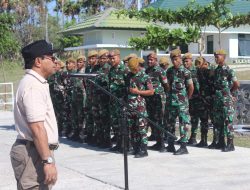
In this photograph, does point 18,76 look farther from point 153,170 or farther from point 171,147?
point 153,170

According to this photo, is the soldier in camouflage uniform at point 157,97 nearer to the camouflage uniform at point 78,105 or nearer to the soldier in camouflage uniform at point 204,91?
the soldier in camouflage uniform at point 204,91

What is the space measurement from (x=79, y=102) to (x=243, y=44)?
31.0m

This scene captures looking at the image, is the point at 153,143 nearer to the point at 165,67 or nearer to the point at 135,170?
the point at 165,67

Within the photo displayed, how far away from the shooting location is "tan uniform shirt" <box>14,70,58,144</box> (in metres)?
4.06

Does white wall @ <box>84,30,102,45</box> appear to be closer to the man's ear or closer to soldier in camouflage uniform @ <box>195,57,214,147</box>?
soldier in camouflage uniform @ <box>195,57,214,147</box>

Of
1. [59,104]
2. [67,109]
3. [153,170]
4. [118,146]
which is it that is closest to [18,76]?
[59,104]

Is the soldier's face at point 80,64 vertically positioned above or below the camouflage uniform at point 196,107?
above

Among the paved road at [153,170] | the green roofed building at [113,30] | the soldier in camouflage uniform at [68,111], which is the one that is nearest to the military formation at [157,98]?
the paved road at [153,170]

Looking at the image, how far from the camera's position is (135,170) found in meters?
8.13

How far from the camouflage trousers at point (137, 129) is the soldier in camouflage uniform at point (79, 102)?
2210mm

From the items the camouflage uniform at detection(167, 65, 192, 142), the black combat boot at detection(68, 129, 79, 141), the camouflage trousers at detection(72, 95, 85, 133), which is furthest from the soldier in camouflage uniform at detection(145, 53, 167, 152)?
the black combat boot at detection(68, 129, 79, 141)

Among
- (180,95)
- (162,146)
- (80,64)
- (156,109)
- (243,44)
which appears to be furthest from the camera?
(243,44)

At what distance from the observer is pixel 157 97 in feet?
33.6

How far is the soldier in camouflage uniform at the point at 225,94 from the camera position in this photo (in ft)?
30.9
